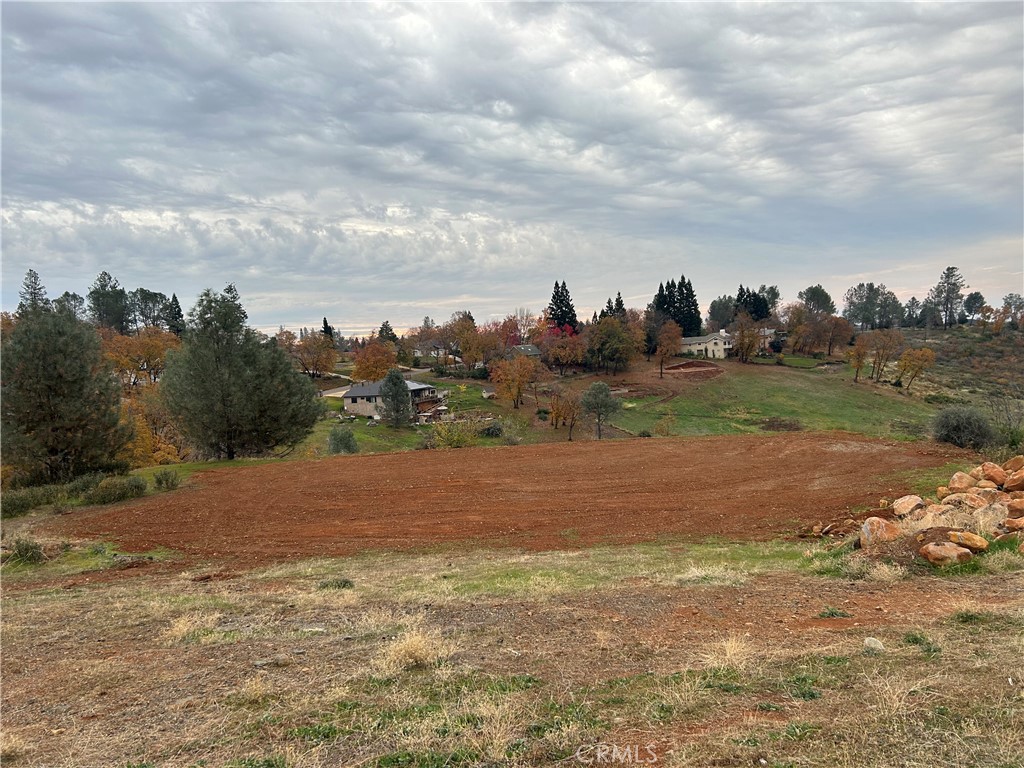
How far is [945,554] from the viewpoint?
26.7ft

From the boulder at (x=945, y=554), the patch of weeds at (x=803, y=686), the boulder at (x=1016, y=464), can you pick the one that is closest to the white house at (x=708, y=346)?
the boulder at (x=1016, y=464)

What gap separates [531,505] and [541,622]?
32.1 ft

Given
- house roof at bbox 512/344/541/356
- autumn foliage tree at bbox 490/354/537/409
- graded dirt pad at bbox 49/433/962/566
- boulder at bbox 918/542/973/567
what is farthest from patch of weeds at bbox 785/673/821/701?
house roof at bbox 512/344/541/356

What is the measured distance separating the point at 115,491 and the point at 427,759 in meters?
20.3

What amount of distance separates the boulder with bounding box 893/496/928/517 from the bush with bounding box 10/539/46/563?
19.6m

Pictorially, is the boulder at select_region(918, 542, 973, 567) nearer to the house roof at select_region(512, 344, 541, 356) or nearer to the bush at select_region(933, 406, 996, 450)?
the bush at select_region(933, 406, 996, 450)

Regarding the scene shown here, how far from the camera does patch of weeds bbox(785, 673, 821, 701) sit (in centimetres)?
439

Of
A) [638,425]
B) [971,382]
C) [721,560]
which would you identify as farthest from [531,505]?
[971,382]

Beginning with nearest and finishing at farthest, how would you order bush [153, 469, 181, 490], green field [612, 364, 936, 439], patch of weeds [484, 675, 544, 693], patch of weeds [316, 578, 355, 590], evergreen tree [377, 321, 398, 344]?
patch of weeds [484, 675, 544, 693], patch of weeds [316, 578, 355, 590], bush [153, 469, 181, 490], green field [612, 364, 936, 439], evergreen tree [377, 321, 398, 344]

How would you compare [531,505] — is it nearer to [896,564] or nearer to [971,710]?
[896,564]

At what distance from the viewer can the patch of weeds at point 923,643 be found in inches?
200

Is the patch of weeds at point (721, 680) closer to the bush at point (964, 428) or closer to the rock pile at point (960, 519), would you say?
the rock pile at point (960, 519)

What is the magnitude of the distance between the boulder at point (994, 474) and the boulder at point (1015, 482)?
0.99ft

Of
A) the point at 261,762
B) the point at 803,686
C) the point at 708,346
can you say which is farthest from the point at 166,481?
the point at 708,346
